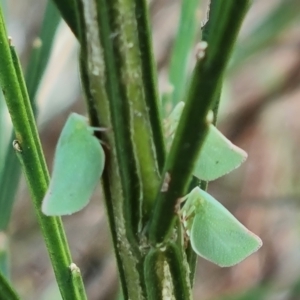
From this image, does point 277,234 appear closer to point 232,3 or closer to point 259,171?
point 259,171

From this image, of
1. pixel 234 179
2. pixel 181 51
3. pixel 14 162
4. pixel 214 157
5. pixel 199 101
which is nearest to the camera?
pixel 199 101

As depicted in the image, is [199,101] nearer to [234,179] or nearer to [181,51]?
[181,51]

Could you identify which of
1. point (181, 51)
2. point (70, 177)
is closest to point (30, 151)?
point (70, 177)

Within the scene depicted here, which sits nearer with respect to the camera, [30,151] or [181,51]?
[30,151]

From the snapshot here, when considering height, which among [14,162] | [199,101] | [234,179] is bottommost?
[234,179]

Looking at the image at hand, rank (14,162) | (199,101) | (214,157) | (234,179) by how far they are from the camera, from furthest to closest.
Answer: (234,179) → (14,162) → (214,157) → (199,101)

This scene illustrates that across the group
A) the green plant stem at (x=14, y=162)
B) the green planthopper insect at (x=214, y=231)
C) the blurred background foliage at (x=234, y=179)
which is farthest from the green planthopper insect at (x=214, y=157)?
the blurred background foliage at (x=234, y=179)
